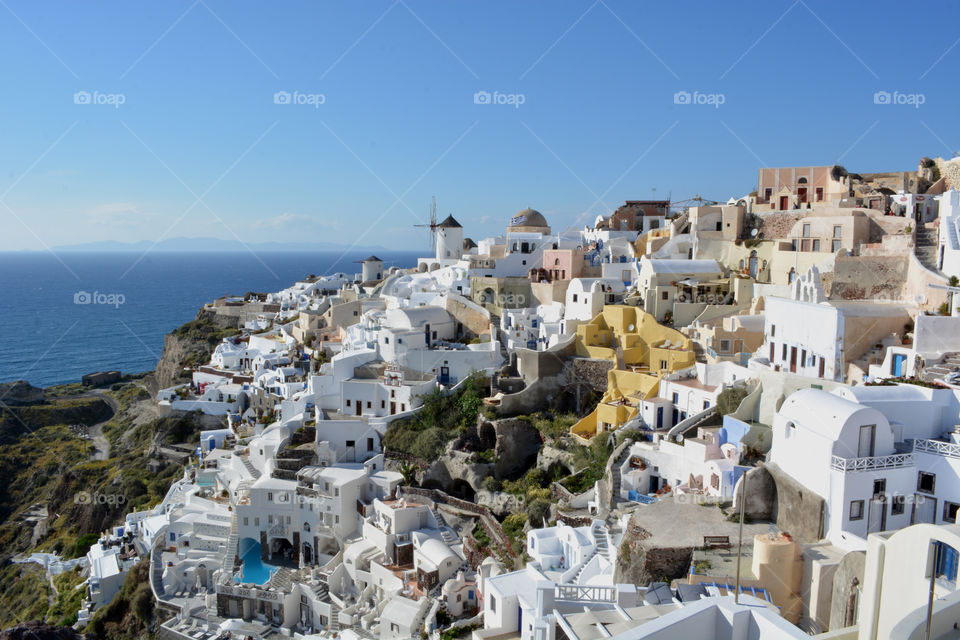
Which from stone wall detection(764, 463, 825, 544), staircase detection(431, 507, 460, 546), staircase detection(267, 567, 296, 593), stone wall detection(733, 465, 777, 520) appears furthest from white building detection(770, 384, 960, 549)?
staircase detection(267, 567, 296, 593)

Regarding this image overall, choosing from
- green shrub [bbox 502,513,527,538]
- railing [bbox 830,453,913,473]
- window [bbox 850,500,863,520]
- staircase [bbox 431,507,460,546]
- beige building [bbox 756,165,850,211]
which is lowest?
staircase [bbox 431,507,460,546]

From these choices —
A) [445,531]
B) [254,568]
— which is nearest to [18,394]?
[254,568]

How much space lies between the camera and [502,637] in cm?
1303

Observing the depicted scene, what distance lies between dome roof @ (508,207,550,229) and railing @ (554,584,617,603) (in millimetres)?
32031

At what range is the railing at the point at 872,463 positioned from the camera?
12.6 meters

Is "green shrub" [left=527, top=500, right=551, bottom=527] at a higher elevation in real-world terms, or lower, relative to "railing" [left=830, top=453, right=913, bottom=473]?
lower

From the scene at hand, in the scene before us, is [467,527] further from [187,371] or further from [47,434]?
[47,434]

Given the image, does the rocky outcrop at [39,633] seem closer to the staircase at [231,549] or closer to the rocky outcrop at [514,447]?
the staircase at [231,549]

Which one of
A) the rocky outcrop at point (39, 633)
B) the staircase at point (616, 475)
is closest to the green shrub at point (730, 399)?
the staircase at point (616, 475)

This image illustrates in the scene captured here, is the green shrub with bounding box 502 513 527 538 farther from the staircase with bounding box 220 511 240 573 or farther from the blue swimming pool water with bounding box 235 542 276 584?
the staircase with bounding box 220 511 240 573

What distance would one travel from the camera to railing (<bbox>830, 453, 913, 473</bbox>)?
1259 cm

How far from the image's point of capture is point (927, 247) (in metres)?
21.5

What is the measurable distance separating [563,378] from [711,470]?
9.71 meters

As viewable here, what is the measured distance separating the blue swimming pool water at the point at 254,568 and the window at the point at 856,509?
1818 cm
